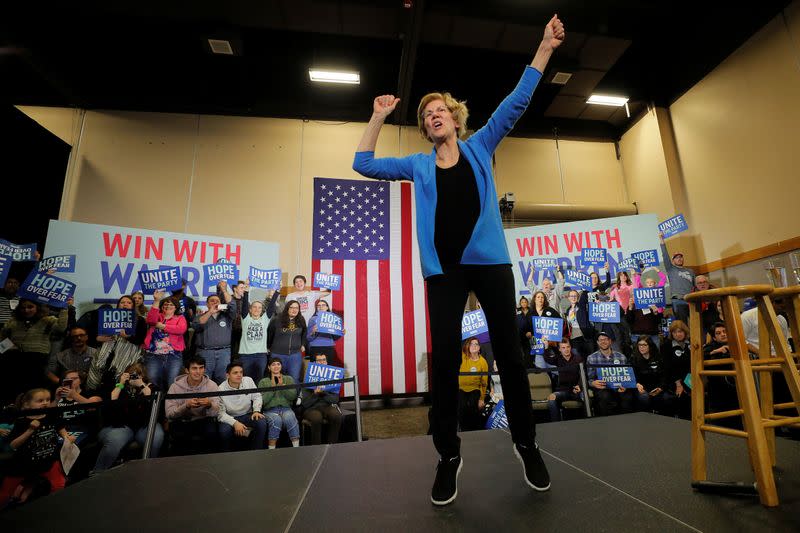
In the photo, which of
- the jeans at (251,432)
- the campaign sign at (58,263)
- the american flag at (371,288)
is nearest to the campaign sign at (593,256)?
the american flag at (371,288)

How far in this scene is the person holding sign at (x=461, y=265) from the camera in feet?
4.10

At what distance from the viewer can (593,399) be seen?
3949mm

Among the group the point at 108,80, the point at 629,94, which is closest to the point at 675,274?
the point at 629,94

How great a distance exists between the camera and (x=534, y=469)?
4.07 feet

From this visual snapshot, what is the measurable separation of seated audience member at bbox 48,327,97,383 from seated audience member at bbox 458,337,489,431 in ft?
11.6

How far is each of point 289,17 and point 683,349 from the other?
Result: 19.7ft

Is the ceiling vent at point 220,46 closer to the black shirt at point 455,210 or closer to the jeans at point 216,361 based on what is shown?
the jeans at point 216,361

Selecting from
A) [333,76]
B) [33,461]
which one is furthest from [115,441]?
[333,76]

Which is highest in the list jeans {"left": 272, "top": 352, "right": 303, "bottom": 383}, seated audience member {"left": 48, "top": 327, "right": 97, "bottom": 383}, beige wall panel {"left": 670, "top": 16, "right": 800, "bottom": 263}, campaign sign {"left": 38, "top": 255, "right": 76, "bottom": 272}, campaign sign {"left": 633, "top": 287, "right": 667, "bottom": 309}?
beige wall panel {"left": 670, "top": 16, "right": 800, "bottom": 263}

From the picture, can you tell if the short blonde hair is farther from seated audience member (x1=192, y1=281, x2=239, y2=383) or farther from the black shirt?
seated audience member (x1=192, y1=281, x2=239, y2=383)

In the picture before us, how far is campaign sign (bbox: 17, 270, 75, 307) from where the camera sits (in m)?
3.62

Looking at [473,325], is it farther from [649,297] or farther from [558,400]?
[649,297]

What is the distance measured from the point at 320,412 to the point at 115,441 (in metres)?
1.59

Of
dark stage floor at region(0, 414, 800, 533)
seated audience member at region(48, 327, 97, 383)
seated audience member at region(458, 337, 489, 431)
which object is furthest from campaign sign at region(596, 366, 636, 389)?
seated audience member at region(48, 327, 97, 383)
